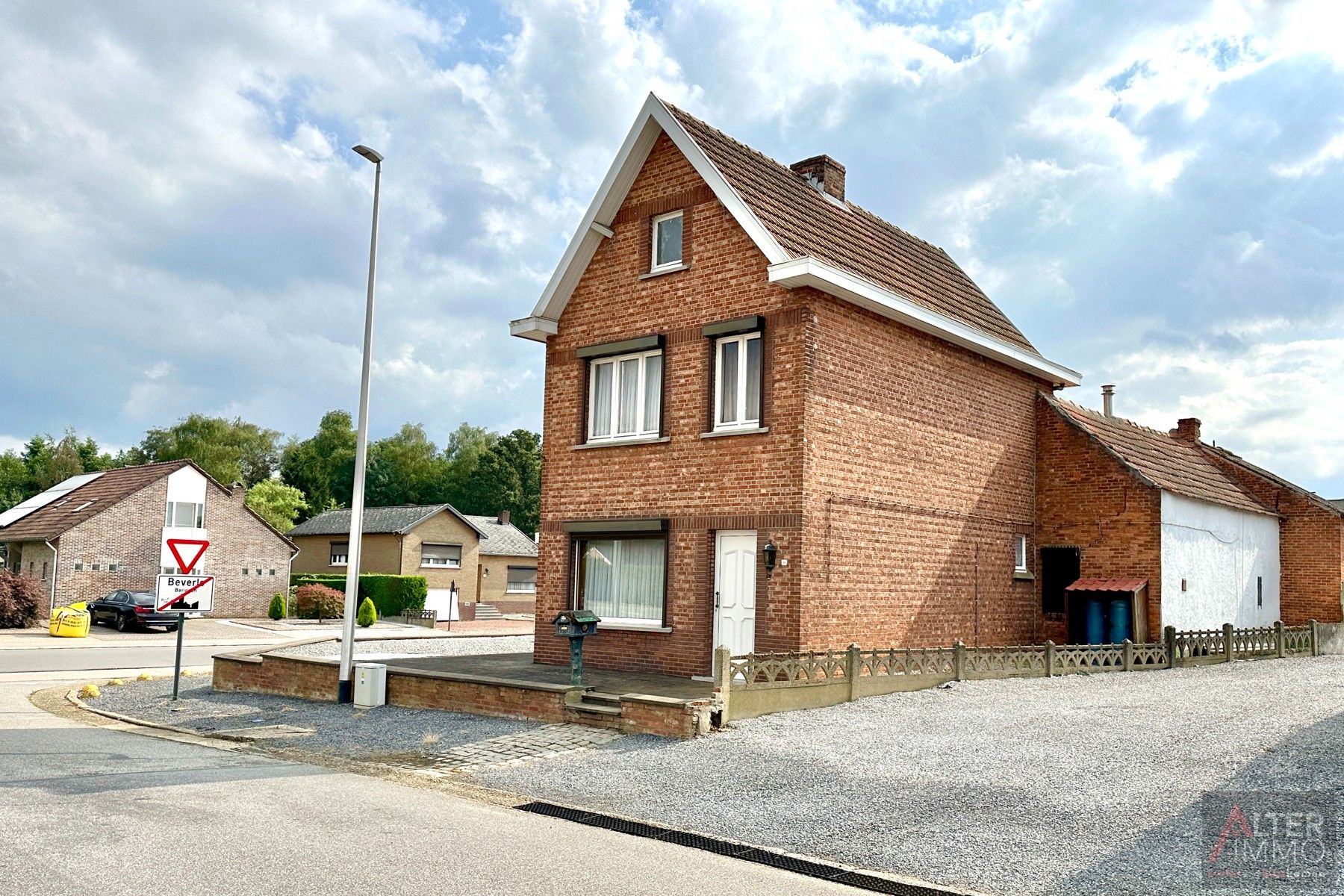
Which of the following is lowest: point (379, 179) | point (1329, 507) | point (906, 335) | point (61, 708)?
point (61, 708)

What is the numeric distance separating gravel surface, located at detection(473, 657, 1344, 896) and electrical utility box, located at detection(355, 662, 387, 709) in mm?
5376

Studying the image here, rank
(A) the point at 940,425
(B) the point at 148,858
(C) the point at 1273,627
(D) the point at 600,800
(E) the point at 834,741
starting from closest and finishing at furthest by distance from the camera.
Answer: (B) the point at 148,858
(D) the point at 600,800
(E) the point at 834,741
(A) the point at 940,425
(C) the point at 1273,627

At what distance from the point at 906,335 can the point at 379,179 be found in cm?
940

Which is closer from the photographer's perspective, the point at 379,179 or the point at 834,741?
the point at 834,741

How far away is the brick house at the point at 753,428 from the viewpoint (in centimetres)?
1689

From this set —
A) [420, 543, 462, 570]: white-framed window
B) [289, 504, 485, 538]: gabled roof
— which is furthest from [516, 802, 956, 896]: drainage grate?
[420, 543, 462, 570]: white-framed window

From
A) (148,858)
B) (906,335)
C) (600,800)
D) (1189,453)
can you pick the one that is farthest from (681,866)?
(1189,453)

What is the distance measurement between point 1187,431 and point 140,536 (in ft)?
130

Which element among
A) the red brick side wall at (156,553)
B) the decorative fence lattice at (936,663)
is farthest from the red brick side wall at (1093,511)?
the red brick side wall at (156,553)

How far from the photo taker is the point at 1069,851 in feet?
27.1

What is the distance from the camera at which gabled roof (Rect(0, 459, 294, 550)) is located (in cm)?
4353

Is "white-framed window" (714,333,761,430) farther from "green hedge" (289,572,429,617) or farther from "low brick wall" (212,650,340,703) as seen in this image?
Result: "green hedge" (289,572,429,617)

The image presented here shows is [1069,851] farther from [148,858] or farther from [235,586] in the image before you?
[235,586]

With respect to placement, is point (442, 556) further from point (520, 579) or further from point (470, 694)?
point (470, 694)
